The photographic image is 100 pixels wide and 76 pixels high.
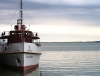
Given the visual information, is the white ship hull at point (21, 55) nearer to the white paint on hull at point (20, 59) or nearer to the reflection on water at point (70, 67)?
the white paint on hull at point (20, 59)

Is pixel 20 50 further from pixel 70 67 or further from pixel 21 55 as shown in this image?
pixel 70 67

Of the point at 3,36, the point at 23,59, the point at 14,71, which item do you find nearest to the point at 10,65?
the point at 14,71

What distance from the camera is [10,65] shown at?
3684 cm

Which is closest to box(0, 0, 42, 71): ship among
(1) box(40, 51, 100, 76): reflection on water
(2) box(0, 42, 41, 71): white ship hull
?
(2) box(0, 42, 41, 71): white ship hull

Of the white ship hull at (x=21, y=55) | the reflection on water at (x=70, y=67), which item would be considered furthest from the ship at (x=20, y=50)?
the reflection on water at (x=70, y=67)

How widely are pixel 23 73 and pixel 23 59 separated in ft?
7.05

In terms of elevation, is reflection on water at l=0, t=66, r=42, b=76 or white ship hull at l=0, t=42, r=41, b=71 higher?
white ship hull at l=0, t=42, r=41, b=71

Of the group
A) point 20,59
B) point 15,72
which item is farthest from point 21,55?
point 15,72

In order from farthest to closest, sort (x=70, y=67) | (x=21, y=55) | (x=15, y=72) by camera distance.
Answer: (x=70, y=67), (x=15, y=72), (x=21, y=55)

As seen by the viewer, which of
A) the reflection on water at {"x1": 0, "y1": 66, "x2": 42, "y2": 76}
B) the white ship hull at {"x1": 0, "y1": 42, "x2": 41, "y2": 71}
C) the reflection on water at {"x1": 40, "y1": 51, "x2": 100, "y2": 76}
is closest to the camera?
the white ship hull at {"x1": 0, "y1": 42, "x2": 41, "y2": 71}

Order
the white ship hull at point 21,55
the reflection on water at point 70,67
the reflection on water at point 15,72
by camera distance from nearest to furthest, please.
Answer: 1. the white ship hull at point 21,55
2. the reflection on water at point 15,72
3. the reflection on water at point 70,67

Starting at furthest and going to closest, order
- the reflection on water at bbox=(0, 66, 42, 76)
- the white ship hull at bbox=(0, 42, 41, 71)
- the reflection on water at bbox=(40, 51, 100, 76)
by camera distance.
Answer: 1. the reflection on water at bbox=(40, 51, 100, 76)
2. the reflection on water at bbox=(0, 66, 42, 76)
3. the white ship hull at bbox=(0, 42, 41, 71)

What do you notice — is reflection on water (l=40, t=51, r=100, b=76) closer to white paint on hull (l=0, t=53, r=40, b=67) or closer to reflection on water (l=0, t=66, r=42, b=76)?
reflection on water (l=0, t=66, r=42, b=76)

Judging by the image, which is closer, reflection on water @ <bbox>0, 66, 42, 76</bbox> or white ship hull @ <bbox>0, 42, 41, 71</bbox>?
white ship hull @ <bbox>0, 42, 41, 71</bbox>
